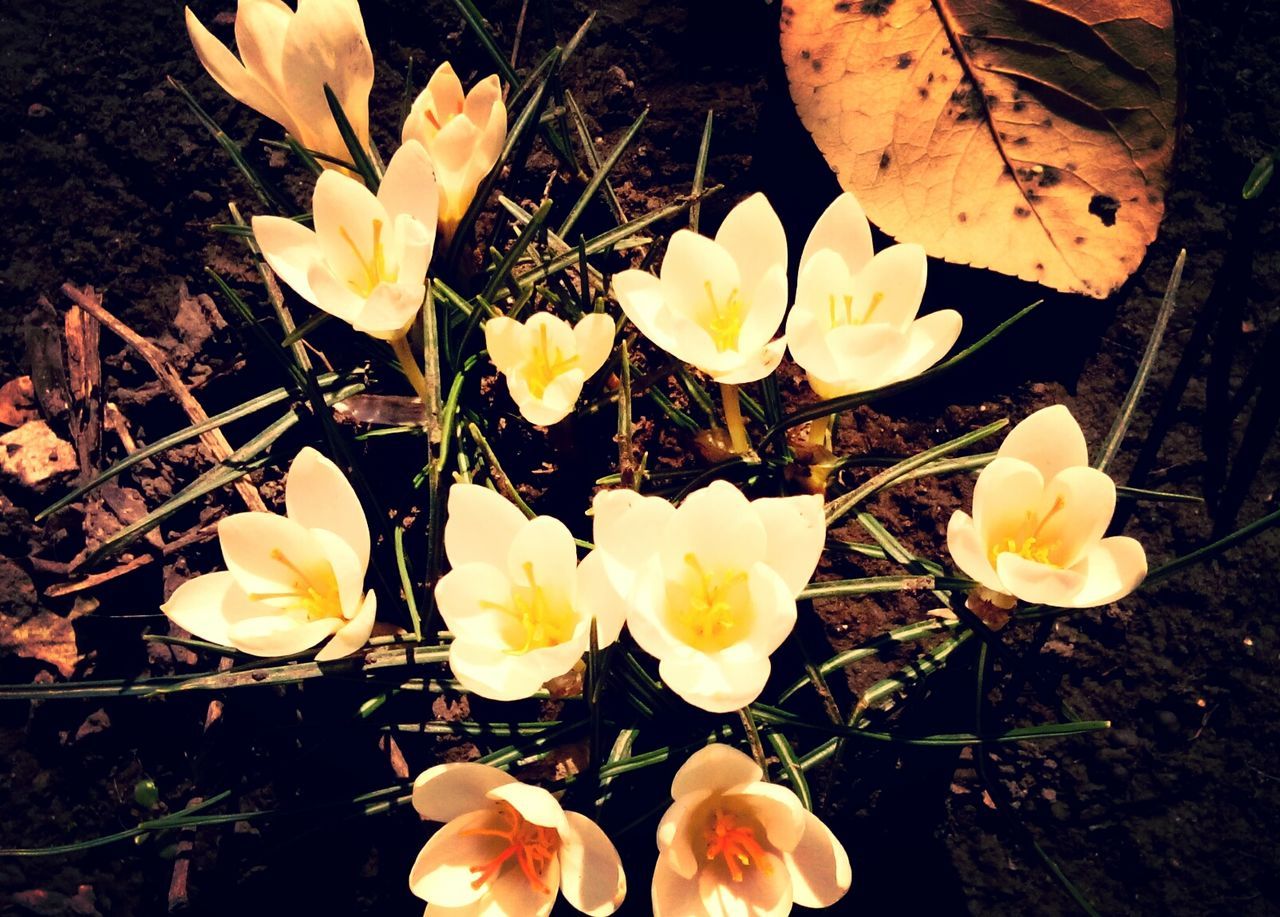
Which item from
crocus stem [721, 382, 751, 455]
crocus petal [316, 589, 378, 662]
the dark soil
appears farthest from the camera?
the dark soil

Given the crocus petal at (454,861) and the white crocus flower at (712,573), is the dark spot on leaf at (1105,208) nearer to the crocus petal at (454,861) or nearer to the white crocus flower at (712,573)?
the white crocus flower at (712,573)

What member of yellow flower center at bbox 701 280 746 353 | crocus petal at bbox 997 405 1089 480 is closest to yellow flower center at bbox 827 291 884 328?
yellow flower center at bbox 701 280 746 353

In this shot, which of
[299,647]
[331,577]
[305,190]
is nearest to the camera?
[299,647]

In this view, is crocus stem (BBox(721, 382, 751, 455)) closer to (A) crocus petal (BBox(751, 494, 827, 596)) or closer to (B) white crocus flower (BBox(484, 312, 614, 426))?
(B) white crocus flower (BBox(484, 312, 614, 426))

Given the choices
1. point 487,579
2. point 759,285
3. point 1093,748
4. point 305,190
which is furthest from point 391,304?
point 1093,748

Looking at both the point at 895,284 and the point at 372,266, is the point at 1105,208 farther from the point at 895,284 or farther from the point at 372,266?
the point at 372,266

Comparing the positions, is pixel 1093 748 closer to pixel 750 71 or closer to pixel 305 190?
pixel 750 71
